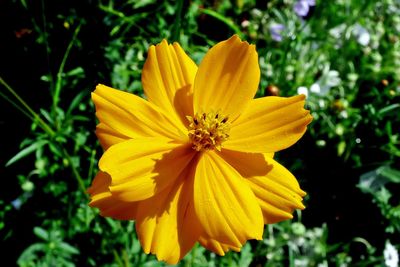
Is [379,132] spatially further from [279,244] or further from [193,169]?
[193,169]

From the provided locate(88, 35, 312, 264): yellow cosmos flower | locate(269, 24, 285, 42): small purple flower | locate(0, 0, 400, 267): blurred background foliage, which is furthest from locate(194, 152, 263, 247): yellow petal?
locate(269, 24, 285, 42): small purple flower

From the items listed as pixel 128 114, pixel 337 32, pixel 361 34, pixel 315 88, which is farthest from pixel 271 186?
pixel 337 32

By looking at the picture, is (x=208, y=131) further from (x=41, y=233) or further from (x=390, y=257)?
(x=390, y=257)

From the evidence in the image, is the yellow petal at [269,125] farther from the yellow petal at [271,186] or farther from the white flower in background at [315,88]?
the white flower in background at [315,88]

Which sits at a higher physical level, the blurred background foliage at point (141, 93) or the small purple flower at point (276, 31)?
the small purple flower at point (276, 31)

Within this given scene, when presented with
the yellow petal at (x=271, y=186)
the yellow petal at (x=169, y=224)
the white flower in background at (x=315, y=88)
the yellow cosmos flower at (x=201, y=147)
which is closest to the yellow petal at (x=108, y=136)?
the yellow cosmos flower at (x=201, y=147)

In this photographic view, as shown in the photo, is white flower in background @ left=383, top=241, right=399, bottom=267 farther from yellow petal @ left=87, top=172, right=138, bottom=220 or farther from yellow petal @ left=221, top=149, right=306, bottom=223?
yellow petal @ left=87, top=172, right=138, bottom=220
